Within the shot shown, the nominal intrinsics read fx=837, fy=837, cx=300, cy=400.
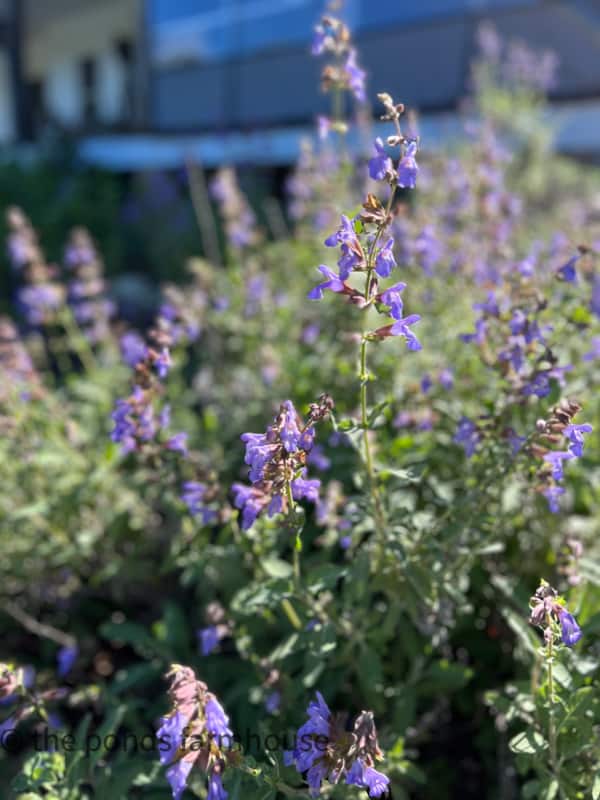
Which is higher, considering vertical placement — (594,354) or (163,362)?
(163,362)

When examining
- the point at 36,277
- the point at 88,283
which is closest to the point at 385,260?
the point at 36,277

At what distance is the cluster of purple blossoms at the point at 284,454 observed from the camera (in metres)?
1.50

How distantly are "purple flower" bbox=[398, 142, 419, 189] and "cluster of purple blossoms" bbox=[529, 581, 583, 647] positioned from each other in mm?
791

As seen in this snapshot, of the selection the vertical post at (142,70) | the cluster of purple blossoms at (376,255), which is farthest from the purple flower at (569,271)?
the vertical post at (142,70)

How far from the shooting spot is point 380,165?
167 centimetres

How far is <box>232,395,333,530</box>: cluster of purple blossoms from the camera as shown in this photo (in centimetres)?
150

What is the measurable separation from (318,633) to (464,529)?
42 cm

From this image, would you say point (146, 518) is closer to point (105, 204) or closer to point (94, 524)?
point (94, 524)

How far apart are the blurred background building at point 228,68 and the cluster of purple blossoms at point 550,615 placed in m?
4.90

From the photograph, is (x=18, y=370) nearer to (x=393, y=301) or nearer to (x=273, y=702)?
(x=273, y=702)

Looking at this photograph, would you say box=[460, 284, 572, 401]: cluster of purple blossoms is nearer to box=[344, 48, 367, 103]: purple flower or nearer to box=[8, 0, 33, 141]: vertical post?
box=[344, 48, 367, 103]: purple flower

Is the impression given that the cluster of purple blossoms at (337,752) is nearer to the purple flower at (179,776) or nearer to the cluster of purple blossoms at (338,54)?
the purple flower at (179,776)

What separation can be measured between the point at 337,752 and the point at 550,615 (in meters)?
0.45

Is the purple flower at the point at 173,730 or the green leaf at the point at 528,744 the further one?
the green leaf at the point at 528,744
